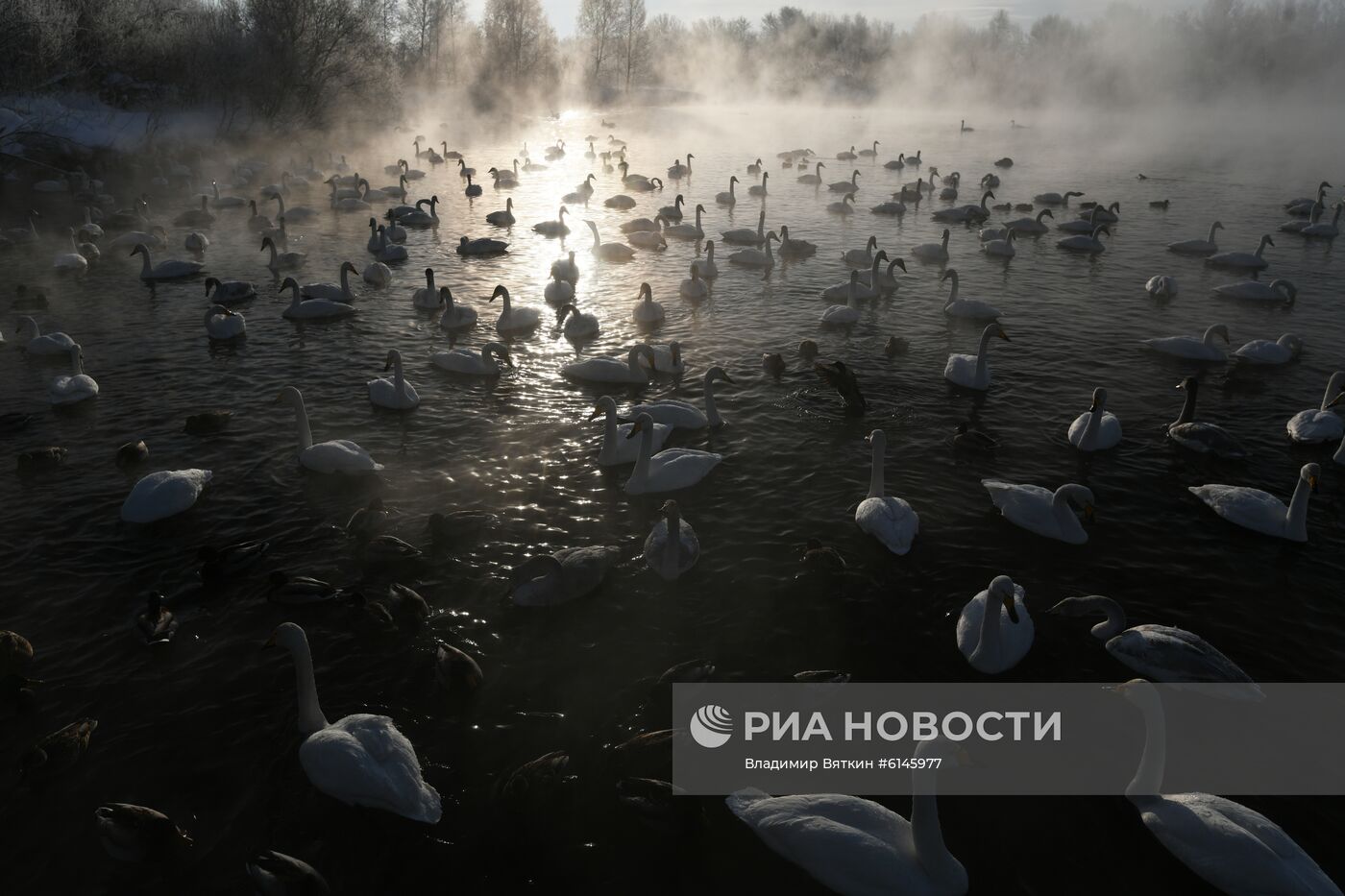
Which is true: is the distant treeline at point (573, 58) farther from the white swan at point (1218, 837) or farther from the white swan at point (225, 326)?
the white swan at point (1218, 837)

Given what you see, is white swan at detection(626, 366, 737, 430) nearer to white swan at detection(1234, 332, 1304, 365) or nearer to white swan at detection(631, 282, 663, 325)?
white swan at detection(631, 282, 663, 325)

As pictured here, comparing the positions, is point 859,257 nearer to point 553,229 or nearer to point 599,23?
point 553,229

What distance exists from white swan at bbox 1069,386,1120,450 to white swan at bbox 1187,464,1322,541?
7.51 feet

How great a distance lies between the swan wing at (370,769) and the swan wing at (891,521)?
6888mm

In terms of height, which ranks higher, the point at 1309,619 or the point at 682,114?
the point at 682,114

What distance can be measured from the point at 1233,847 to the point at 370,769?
7615 millimetres

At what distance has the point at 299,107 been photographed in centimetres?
5909

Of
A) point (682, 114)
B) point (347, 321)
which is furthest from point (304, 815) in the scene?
point (682, 114)

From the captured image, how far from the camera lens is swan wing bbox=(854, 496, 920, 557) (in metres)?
11.3

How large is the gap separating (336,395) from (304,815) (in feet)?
37.6

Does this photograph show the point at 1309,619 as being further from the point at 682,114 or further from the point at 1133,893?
the point at 682,114

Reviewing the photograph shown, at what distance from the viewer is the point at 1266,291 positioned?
23.6m

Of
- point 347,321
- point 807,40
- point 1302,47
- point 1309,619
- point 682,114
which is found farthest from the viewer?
point 807,40

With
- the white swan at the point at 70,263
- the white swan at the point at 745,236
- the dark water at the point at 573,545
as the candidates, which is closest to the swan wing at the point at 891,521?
the dark water at the point at 573,545
